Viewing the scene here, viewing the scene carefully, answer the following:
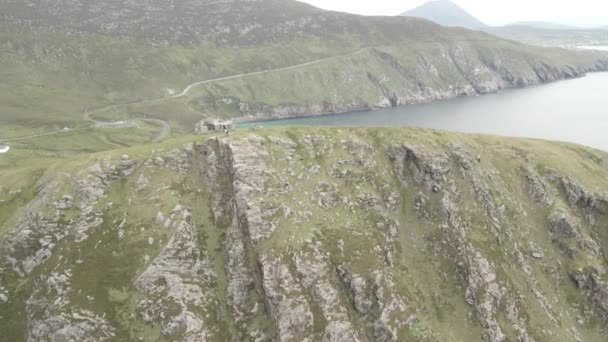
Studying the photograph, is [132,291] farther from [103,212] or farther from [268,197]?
[268,197]

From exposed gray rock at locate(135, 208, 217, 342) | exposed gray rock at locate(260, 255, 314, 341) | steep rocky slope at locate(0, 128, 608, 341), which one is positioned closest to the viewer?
exposed gray rock at locate(260, 255, 314, 341)

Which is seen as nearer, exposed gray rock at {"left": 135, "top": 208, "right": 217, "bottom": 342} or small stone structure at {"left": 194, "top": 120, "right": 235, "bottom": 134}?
exposed gray rock at {"left": 135, "top": 208, "right": 217, "bottom": 342}

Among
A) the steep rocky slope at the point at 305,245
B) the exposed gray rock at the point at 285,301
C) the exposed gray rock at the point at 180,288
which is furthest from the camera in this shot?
the steep rocky slope at the point at 305,245

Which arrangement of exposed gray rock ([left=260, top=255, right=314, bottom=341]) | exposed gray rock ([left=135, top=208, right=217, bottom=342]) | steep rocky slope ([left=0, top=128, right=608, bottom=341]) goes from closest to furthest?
exposed gray rock ([left=260, top=255, right=314, bottom=341]) → exposed gray rock ([left=135, top=208, right=217, bottom=342]) → steep rocky slope ([left=0, top=128, right=608, bottom=341])

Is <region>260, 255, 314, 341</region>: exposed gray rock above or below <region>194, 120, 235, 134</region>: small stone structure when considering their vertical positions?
below

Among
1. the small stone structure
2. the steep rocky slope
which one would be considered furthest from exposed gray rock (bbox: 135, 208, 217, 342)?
the small stone structure

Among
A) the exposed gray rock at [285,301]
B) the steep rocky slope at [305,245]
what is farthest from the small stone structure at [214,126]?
the exposed gray rock at [285,301]

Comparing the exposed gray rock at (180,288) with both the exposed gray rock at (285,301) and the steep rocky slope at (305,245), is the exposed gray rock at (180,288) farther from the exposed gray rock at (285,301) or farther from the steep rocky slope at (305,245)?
the exposed gray rock at (285,301)

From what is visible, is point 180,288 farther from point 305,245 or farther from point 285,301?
point 305,245

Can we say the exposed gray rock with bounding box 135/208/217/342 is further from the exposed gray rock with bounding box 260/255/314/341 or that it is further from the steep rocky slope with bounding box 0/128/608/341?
the exposed gray rock with bounding box 260/255/314/341
